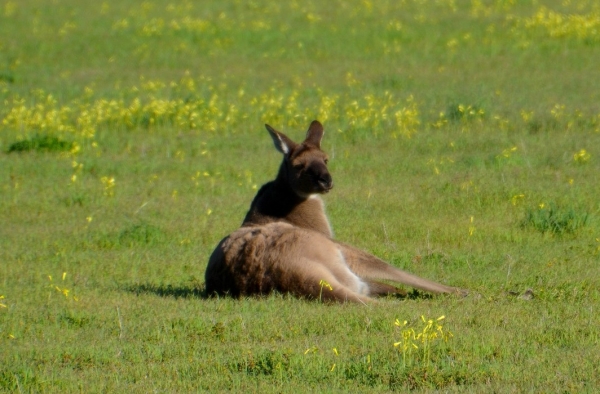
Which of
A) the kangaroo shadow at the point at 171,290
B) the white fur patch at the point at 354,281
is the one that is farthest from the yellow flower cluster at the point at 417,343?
the kangaroo shadow at the point at 171,290

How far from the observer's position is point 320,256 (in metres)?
7.28

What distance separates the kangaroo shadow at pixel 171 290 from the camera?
7.85 metres

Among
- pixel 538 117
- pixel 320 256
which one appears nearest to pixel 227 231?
pixel 320 256

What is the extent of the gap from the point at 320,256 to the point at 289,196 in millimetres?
1561

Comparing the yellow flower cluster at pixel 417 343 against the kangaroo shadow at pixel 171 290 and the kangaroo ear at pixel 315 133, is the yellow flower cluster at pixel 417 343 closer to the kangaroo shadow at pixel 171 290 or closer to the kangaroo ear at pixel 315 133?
the kangaroo shadow at pixel 171 290

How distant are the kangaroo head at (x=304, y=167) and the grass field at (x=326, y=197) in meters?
0.98

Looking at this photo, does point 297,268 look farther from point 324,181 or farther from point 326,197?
point 326,197

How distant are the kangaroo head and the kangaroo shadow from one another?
4.00ft

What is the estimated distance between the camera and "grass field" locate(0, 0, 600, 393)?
5.88m

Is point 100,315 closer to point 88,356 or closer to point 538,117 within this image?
point 88,356

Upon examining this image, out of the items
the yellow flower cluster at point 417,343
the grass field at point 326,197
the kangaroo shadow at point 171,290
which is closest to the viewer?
the yellow flower cluster at point 417,343

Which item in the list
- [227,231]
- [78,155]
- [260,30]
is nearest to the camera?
[227,231]

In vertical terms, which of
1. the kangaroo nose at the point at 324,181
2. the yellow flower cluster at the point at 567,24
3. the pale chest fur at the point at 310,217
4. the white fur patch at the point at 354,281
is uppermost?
the yellow flower cluster at the point at 567,24

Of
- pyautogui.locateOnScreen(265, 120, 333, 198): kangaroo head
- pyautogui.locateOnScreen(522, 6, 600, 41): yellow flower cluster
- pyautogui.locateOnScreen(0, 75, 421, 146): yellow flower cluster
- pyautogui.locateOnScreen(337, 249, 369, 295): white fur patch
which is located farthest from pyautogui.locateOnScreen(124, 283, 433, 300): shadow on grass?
pyautogui.locateOnScreen(522, 6, 600, 41): yellow flower cluster
